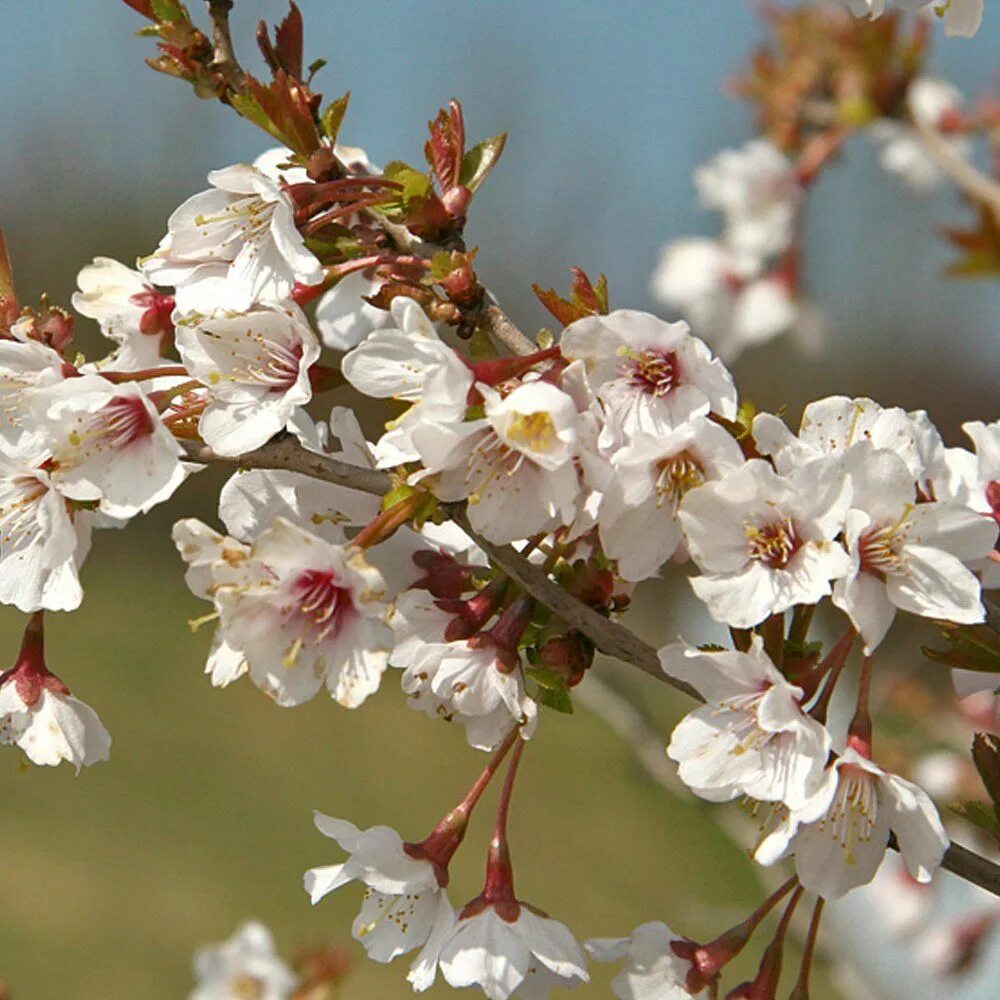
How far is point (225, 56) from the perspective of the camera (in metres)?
0.80

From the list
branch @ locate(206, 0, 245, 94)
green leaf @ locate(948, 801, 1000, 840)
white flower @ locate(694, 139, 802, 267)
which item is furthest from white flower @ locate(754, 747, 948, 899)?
white flower @ locate(694, 139, 802, 267)

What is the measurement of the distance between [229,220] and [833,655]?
0.43 metres

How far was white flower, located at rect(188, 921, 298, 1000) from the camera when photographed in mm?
2041

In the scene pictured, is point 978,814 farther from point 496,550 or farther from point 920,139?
point 920,139

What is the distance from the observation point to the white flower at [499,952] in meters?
0.75

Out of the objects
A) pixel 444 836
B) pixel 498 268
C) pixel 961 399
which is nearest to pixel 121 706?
pixel 498 268

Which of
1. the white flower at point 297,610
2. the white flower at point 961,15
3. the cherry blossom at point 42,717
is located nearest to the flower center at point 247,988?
the cherry blossom at point 42,717

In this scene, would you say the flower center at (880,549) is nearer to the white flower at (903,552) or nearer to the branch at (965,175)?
the white flower at (903,552)

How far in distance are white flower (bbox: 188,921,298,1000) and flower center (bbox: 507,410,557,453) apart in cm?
164

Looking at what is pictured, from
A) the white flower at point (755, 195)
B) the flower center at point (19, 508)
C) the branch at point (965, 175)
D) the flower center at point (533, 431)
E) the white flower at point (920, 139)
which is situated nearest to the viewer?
the flower center at point (533, 431)

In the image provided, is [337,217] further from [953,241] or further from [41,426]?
[953,241]

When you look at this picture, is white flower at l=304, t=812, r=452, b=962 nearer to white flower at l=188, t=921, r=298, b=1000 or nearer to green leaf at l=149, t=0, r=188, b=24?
green leaf at l=149, t=0, r=188, b=24

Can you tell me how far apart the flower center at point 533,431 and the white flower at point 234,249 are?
6.4 inches

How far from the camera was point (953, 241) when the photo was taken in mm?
750
